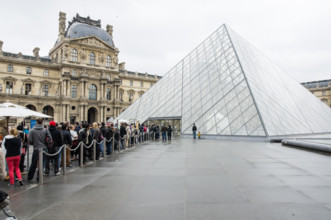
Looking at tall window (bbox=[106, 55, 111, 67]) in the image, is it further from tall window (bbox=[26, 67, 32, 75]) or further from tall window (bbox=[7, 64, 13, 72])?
tall window (bbox=[7, 64, 13, 72])

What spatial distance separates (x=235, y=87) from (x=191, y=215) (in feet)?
57.9

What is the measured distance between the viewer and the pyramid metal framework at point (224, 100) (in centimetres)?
1805

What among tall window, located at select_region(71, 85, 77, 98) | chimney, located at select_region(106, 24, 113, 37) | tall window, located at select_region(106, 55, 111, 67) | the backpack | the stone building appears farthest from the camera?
chimney, located at select_region(106, 24, 113, 37)

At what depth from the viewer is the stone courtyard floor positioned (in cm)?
396

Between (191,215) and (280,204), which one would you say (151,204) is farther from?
(280,204)

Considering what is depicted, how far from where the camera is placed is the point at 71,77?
5394 centimetres

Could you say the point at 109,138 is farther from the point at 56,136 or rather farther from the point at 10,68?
the point at 10,68

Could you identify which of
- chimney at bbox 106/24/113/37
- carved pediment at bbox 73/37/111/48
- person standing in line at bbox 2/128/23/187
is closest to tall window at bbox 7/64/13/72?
carved pediment at bbox 73/37/111/48

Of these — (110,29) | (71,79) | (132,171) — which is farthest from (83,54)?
(132,171)

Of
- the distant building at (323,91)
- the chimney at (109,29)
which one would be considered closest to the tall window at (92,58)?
the chimney at (109,29)

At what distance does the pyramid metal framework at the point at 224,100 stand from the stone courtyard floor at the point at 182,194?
10331 millimetres

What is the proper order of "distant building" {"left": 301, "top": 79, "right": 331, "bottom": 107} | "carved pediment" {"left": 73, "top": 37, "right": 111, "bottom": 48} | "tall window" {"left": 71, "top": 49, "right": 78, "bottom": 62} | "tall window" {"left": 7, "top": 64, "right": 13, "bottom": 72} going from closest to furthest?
1. "tall window" {"left": 7, "top": 64, "right": 13, "bottom": 72}
2. "tall window" {"left": 71, "top": 49, "right": 78, "bottom": 62}
3. "carved pediment" {"left": 73, "top": 37, "right": 111, "bottom": 48}
4. "distant building" {"left": 301, "top": 79, "right": 331, "bottom": 107}

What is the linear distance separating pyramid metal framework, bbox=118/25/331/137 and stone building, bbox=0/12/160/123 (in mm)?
29062

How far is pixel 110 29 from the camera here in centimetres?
6581
